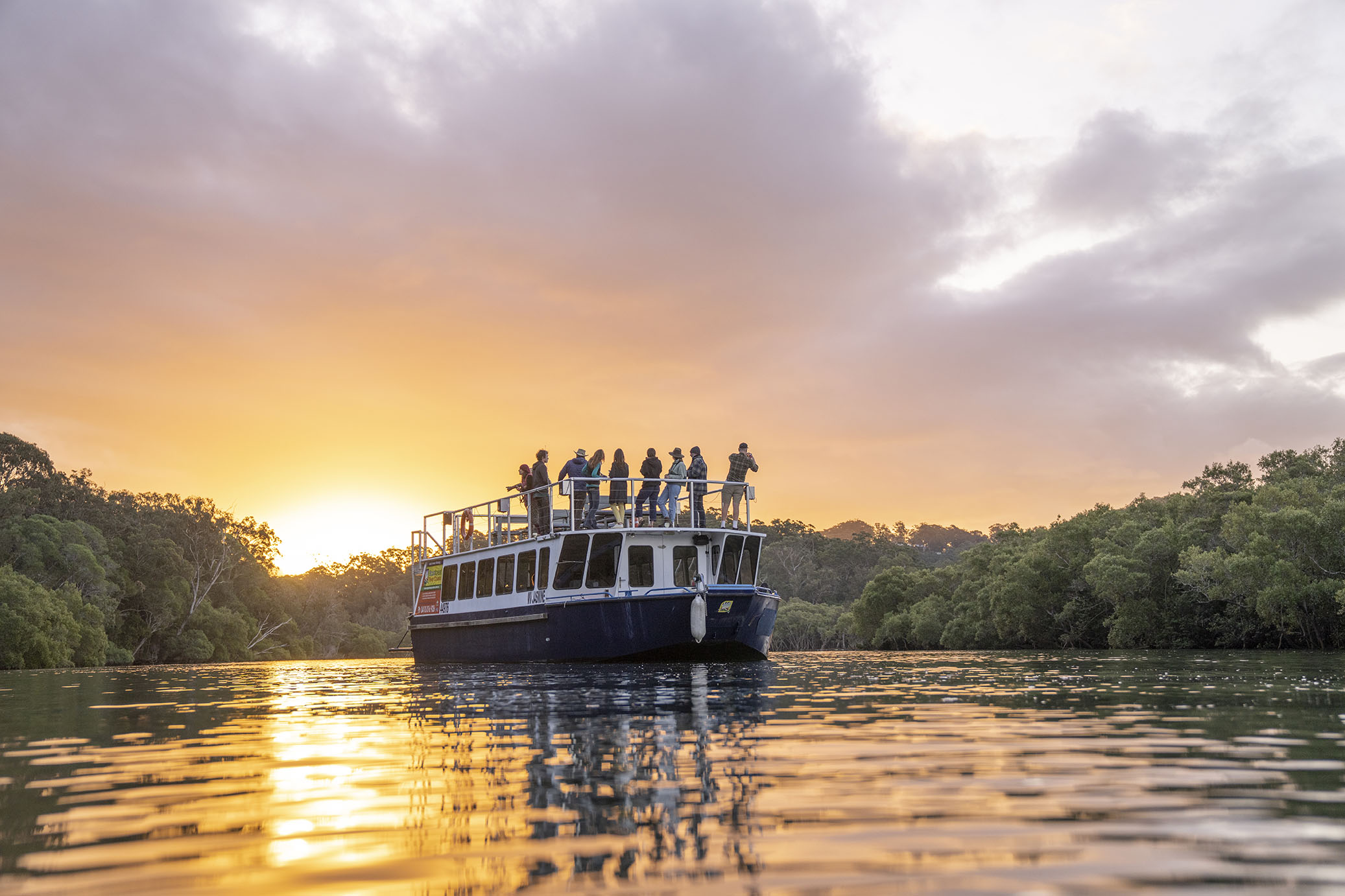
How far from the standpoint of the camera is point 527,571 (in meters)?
25.9

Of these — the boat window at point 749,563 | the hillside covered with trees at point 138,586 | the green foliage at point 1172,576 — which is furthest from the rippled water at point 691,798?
the hillside covered with trees at point 138,586

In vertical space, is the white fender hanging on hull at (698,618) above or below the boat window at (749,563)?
below

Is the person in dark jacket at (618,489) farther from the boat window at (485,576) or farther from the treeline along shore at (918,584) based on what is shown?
the treeline along shore at (918,584)

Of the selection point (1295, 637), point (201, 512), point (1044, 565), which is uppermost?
point (201, 512)

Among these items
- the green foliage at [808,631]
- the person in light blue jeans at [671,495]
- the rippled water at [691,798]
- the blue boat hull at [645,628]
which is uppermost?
the person in light blue jeans at [671,495]

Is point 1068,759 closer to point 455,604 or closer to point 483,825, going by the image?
point 483,825

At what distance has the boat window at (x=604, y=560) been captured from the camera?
2422 cm

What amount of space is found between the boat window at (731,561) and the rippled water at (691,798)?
46.1 feet

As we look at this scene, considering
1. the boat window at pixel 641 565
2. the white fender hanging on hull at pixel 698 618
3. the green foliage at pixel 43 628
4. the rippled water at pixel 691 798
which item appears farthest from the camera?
the green foliage at pixel 43 628

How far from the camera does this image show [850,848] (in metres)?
4.11

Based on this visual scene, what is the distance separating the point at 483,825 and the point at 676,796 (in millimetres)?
1063

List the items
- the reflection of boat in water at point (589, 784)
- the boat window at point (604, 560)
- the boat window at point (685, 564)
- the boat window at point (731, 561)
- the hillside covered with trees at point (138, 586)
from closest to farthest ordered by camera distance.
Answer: the reflection of boat in water at point (589, 784), the boat window at point (604, 560), the boat window at point (685, 564), the boat window at point (731, 561), the hillside covered with trees at point (138, 586)

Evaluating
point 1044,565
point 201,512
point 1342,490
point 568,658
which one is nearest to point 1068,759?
point 568,658

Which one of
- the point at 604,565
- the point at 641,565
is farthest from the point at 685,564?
the point at 604,565
